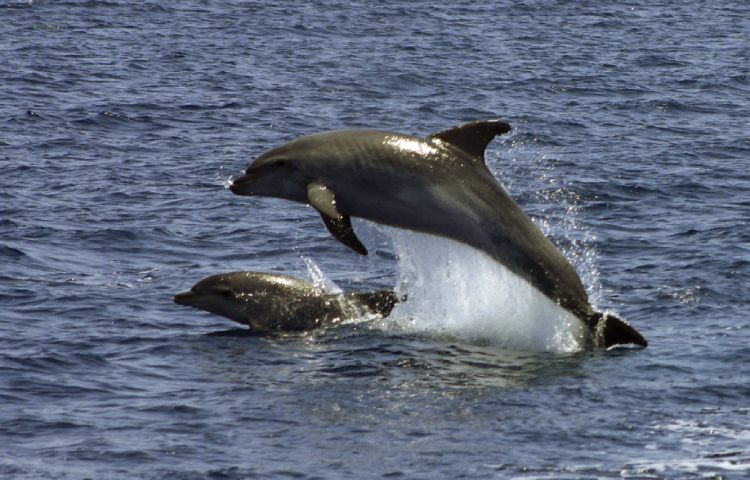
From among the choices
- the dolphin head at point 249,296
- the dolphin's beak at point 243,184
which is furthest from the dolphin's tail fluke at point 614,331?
the dolphin's beak at point 243,184

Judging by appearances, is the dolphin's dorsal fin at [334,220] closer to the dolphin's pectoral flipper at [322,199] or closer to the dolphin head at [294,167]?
the dolphin's pectoral flipper at [322,199]

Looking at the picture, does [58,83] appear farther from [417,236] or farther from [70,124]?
[417,236]

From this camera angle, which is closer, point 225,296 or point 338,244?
point 225,296

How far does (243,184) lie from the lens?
18.1 m

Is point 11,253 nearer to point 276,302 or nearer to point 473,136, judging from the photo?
point 276,302

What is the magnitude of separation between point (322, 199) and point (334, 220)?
32cm

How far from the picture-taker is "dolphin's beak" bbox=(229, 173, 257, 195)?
1802 centimetres

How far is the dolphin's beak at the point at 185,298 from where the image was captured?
1989 centimetres

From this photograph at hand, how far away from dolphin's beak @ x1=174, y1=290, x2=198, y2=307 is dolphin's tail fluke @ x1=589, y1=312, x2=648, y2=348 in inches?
198

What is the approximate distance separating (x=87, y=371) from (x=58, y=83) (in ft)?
69.9

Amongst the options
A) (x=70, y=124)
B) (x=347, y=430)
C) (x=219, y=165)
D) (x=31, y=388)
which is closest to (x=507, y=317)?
(x=347, y=430)

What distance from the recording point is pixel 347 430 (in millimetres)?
14984

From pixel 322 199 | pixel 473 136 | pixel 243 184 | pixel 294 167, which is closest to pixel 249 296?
pixel 243 184

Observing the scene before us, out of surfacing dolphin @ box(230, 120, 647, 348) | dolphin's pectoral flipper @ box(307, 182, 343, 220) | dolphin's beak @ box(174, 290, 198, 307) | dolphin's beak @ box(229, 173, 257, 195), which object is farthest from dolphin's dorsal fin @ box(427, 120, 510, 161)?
dolphin's beak @ box(174, 290, 198, 307)
